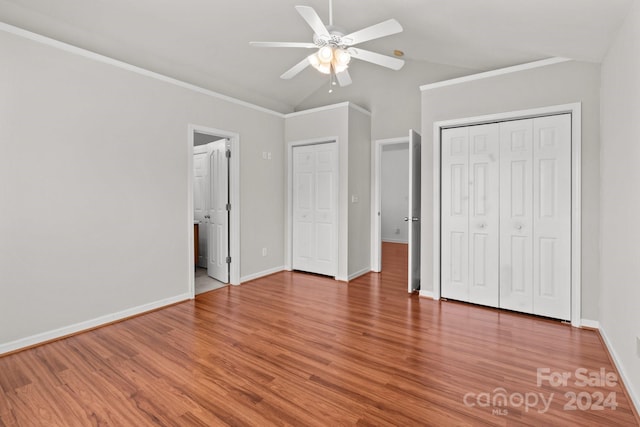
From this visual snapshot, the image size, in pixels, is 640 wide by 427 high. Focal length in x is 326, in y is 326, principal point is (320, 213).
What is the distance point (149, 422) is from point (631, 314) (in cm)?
302

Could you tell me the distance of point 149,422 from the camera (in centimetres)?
186

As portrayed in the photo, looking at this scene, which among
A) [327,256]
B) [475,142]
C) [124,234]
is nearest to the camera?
[124,234]

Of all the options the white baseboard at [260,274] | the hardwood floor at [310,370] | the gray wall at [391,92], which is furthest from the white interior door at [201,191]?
the gray wall at [391,92]

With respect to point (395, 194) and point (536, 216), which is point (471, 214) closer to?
point (536, 216)

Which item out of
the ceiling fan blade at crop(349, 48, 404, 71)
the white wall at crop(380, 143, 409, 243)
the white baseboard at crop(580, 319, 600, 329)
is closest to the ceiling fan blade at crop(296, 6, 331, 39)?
the ceiling fan blade at crop(349, 48, 404, 71)

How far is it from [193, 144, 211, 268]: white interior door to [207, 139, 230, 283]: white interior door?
0.15 m

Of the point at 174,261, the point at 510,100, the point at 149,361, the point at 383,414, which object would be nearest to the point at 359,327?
the point at 383,414

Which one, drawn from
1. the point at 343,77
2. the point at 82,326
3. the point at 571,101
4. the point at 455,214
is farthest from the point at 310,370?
the point at 571,101

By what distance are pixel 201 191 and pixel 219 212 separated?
2.90 ft

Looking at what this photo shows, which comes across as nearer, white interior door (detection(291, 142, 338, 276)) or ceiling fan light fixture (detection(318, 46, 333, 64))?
ceiling fan light fixture (detection(318, 46, 333, 64))

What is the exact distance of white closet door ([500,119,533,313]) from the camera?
341 centimetres

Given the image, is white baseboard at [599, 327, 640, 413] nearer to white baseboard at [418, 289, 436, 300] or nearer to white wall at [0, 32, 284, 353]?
white baseboard at [418, 289, 436, 300]

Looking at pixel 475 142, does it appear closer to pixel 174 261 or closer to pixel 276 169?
pixel 276 169

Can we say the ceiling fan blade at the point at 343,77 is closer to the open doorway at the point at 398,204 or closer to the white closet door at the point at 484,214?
the open doorway at the point at 398,204
